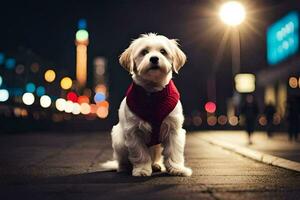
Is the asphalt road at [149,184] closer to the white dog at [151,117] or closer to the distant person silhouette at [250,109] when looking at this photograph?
the white dog at [151,117]

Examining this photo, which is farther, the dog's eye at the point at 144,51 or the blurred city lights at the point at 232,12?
the blurred city lights at the point at 232,12

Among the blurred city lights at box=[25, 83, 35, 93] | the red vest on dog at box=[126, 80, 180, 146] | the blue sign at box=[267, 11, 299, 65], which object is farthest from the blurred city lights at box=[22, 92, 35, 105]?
the red vest on dog at box=[126, 80, 180, 146]

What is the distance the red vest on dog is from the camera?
857cm

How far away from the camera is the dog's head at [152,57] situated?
795 cm

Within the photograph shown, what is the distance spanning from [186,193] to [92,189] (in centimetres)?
119

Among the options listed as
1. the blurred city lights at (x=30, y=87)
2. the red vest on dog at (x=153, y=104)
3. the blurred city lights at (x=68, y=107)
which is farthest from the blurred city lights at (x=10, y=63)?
the red vest on dog at (x=153, y=104)

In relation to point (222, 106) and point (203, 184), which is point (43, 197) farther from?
point (222, 106)

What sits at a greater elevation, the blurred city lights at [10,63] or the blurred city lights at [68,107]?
the blurred city lights at [10,63]

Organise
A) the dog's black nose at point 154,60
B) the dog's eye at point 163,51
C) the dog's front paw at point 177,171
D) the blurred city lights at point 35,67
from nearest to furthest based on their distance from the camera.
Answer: the dog's black nose at point 154,60
the dog's eye at point 163,51
the dog's front paw at point 177,171
the blurred city lights at point 35,67

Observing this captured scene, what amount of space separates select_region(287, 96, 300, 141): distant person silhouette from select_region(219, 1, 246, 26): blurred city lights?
13.2 ft

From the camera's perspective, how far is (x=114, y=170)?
994 centimetres

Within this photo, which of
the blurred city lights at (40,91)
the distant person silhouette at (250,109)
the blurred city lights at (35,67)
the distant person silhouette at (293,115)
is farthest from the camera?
the blurred city lights at (40,91)

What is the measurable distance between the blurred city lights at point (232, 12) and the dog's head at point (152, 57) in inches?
647

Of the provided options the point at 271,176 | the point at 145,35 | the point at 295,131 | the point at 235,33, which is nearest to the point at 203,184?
the point at 271,176
